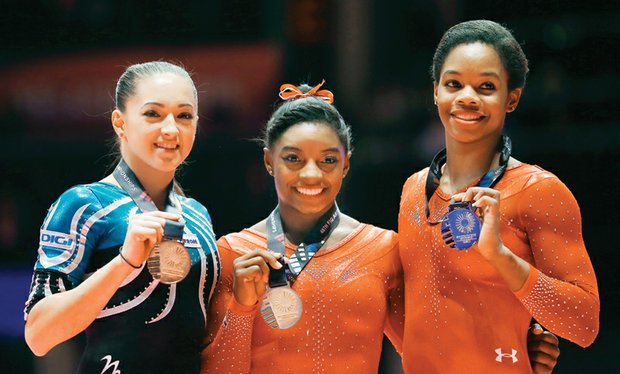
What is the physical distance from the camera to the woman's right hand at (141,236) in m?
2.18

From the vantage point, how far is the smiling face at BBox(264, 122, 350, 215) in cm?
262

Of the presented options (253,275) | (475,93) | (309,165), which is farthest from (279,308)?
(475,93)

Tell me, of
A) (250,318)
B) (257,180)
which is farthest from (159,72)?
(257,180)

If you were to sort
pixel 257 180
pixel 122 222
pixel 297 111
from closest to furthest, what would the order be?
pixel 122 222 < pixel 297 111 < pixel 257 180

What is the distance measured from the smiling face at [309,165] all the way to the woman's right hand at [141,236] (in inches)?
20.7

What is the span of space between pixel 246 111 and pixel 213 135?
10.0 inches

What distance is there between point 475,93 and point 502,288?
57cm

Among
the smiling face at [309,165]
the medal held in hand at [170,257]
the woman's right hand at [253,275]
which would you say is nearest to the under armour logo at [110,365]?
the medal held in hand at [170,257]

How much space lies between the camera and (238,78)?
17.4 feet

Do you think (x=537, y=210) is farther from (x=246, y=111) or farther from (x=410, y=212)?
(x=246, y=111)

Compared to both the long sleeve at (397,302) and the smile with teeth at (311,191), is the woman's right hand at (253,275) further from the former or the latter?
the long sleeve at (397,302)

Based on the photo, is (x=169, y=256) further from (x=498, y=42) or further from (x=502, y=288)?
(x=498, y=42)

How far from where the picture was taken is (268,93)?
17.2 feet

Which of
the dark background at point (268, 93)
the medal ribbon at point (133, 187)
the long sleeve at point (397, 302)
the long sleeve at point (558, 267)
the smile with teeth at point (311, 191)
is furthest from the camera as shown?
the dark background at point (268, 93)
